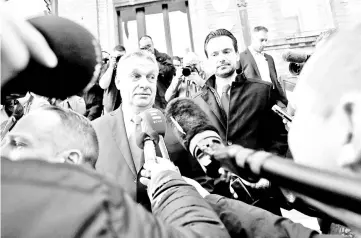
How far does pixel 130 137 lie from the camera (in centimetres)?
224

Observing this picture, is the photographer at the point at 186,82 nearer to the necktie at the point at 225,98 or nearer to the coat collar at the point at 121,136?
the necktie at the point at 225,98

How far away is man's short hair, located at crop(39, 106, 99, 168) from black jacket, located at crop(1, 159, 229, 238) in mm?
592

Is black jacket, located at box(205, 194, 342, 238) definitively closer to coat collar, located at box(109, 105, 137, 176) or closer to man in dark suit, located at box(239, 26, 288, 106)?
coat collar, located at box(109, 105, 137, 176)

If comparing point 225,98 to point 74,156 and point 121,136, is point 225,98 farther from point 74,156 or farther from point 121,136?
point 74,156

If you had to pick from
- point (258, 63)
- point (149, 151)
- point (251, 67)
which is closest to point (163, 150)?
point (149, 151)

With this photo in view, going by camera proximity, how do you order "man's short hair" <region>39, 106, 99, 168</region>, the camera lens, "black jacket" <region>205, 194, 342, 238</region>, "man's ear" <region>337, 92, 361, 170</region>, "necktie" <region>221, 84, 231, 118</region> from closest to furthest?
"man's ear" <region>337, 92, 361, 170</region> < "black jacket" <region>205, 194, 342, 238</region> < "man's short hair" <region>39, 106, 99, 168</region> < "necktie" <region>221, 84, 231, 118</region> < the camera lens

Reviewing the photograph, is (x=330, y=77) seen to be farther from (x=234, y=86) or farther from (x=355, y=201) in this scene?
(x=234, y=86)

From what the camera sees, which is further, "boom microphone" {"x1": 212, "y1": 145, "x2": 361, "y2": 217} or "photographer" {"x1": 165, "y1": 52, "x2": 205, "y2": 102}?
"photographer" {"x1": 165, "y1": 52, "x2": 205, "y2": 102}

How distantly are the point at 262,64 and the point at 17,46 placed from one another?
13.5 ft

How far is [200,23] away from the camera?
873 cm

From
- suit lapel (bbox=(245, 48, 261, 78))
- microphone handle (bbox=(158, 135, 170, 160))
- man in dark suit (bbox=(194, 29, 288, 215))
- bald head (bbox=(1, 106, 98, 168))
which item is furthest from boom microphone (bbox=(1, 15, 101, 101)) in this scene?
suit lapel (bbox=(245, 48, 261, 78))

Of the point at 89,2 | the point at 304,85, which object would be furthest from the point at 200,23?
the point at 304,85

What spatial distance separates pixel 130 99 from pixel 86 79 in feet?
4.96

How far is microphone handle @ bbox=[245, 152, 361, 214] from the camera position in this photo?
51 cm
